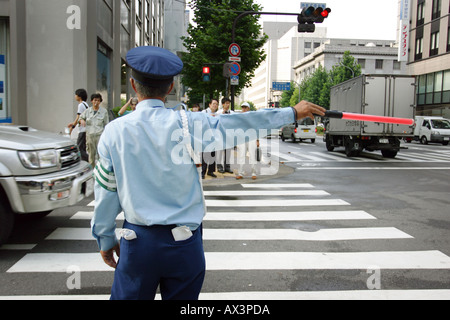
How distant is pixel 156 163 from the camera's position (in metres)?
1.75

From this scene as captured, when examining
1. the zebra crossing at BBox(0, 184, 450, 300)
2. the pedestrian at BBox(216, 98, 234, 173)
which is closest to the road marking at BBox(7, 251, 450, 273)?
the zebra crossing at BBox(0, 184, 450, 300)

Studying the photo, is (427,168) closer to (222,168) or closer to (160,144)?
(222,168)

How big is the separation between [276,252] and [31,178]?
110 inches

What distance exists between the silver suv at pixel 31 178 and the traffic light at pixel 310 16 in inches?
404

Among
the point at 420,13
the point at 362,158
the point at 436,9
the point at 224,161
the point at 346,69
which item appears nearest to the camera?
the point at 224,161

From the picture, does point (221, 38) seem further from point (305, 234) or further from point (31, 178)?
point (31, 178)

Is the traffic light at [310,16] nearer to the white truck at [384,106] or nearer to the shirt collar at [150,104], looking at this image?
the white truck at [384,106]

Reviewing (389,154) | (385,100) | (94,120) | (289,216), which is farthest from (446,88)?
(289,216)

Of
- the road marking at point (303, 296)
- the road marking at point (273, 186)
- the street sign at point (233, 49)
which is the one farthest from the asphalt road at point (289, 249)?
the street sign at point (233, 49)

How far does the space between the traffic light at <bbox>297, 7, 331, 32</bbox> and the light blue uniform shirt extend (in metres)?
12.0

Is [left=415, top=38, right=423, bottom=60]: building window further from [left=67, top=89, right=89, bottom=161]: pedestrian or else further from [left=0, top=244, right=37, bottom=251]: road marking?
[left=0, top=244, right=37, bottom=251]: road marking
